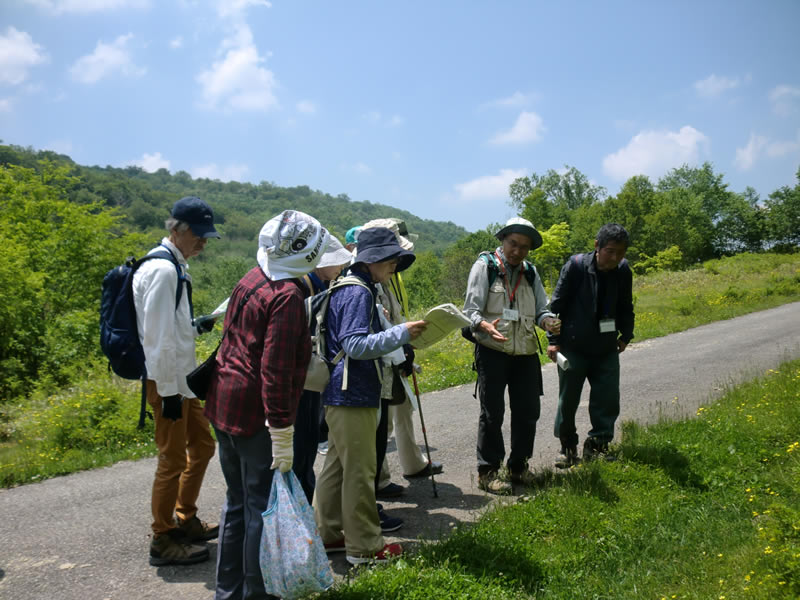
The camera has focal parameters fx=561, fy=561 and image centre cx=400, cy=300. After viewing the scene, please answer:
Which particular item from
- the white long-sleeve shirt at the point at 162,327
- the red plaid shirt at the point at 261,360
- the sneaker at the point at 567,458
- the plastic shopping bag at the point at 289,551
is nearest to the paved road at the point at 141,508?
the sneaker at the point at 567,458

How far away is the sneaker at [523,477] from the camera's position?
5.01 metres

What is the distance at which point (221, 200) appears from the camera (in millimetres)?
163875

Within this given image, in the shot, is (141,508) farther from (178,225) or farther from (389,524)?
(178,225)

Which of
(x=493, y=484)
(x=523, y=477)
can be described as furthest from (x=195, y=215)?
(x=523, y=477)

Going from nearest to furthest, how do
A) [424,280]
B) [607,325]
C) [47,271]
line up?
1. [607,325]
2. [47,271]
3. [424,280]

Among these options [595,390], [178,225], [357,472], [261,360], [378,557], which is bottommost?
[378,557]

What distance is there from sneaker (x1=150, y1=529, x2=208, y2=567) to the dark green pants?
3.38 metres

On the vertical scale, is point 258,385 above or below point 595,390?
above

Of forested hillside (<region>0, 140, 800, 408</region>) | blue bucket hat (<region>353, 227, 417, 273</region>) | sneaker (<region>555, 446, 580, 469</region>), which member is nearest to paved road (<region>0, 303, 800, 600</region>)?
sneaker (<region>555, 446, 580, 469</region>)

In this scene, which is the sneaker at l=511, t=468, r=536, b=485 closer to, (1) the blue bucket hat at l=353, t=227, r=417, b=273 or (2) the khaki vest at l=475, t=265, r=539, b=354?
(2) the khaki vest at l=475, t=265, r=539, b=354

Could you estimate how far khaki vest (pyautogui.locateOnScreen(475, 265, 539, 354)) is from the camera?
482 cm

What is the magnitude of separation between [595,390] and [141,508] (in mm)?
4324

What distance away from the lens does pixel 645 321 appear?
1644cm

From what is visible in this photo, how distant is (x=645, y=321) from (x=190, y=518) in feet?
49.5
